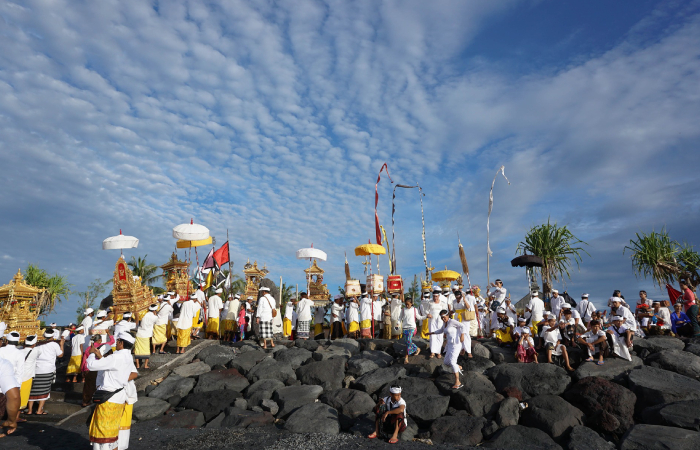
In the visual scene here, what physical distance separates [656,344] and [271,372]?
11.2m

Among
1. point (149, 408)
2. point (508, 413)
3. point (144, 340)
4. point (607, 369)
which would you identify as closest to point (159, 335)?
point (144, 340)

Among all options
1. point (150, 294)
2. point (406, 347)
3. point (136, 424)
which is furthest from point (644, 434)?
point (150, 294)

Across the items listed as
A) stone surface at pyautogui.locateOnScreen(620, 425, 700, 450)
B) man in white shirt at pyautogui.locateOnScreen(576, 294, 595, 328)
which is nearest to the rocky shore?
stone surface at pyautogui.locateOnScreen(620, 425, 700, 450)

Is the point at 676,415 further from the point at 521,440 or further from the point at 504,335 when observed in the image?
the point at 504,335

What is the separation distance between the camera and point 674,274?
2344 centimetres

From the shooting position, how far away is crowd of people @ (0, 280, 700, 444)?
6824 mm

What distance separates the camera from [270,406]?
10.4m

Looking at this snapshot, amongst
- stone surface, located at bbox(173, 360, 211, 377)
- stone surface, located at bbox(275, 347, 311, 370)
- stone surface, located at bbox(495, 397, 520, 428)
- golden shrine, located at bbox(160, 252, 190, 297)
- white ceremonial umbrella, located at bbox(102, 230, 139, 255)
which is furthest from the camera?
golden shrine, located at bbox(160, 252, 190, 297)

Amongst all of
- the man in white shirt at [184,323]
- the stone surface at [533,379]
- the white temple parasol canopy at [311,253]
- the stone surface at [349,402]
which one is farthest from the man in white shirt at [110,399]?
the white temple parasol canopy at [311,253]

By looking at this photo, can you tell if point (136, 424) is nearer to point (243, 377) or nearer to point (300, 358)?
point (243, 377)

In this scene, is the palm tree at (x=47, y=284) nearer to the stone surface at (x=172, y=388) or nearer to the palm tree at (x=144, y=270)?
the palm tree at (x=144, y=270)

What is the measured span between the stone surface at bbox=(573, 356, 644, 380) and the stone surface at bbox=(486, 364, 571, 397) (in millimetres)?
420

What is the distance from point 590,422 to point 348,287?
34.7 ft

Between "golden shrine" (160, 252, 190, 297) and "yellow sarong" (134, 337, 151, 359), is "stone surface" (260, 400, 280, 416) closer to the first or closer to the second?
"yellow sarong" (134, 337, 151, 359)
